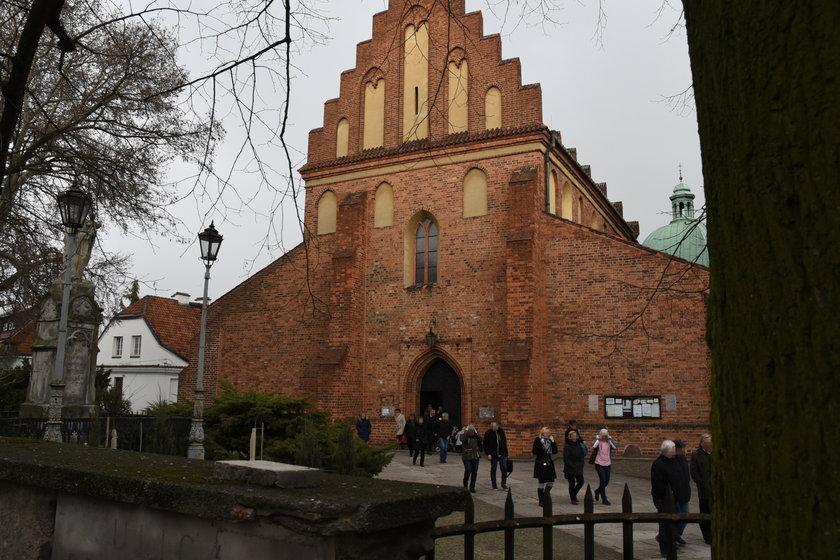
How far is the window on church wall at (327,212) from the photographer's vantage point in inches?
892

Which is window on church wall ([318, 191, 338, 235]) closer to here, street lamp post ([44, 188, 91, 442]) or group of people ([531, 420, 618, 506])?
Answer: group of people ([531, 420, 618, 506])

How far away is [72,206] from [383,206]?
12.9 m

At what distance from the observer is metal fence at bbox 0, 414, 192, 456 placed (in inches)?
370

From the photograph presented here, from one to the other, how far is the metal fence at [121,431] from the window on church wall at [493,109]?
12.6 metres

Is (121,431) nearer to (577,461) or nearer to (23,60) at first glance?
(577,461)

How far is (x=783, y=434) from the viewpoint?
145 cm

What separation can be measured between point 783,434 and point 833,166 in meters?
0.57

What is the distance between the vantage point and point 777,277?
1481mm

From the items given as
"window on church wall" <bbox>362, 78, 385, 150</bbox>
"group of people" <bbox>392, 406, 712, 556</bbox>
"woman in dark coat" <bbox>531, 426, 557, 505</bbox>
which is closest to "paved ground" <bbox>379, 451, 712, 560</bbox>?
"group of people" <bbox>392, 406, 712, 556</bbox>

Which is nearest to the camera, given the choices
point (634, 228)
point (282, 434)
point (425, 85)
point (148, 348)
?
point (282, 434)

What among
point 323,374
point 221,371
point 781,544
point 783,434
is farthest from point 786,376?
point 221,371

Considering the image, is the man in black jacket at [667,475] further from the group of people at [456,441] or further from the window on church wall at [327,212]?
the window on church wall at [327,212]

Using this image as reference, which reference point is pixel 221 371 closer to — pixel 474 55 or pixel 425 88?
pixel 425 88

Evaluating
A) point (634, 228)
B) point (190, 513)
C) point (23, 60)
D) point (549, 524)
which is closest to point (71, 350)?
point (23, 60)
